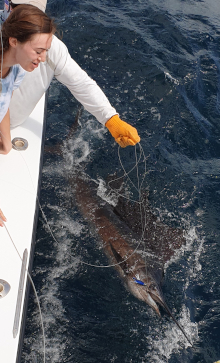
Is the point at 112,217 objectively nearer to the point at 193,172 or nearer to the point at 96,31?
the point at 193,172

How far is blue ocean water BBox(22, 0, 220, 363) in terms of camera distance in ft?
10.1

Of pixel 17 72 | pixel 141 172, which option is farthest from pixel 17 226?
pixel 141 172

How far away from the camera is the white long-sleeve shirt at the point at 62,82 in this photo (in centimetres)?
300

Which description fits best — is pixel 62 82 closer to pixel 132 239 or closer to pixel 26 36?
pixel 26 36

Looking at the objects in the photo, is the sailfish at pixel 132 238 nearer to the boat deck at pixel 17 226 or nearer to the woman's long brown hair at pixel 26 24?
the boat deck at pixel 17 226

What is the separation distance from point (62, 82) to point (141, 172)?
1.79 metres

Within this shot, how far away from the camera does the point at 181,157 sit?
4832 millimetres

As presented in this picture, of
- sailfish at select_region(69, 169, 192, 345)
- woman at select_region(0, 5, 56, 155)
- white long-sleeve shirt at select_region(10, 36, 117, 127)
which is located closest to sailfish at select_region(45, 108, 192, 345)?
sailfish at select_region(69, 169, 192, 345)

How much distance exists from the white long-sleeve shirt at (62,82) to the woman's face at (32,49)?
28.8 inches

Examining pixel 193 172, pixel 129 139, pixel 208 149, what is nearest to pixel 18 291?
pixel 129 139

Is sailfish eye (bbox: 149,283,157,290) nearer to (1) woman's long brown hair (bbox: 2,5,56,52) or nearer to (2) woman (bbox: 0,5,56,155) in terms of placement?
(2) woman (bbox: 0,5,56,155)

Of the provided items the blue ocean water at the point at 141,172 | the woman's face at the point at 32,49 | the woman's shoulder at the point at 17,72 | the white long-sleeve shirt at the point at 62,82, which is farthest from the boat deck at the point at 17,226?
the woman's face at the point at 32,49

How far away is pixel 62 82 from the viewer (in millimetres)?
3176

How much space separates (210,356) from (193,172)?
2307 millimetres
